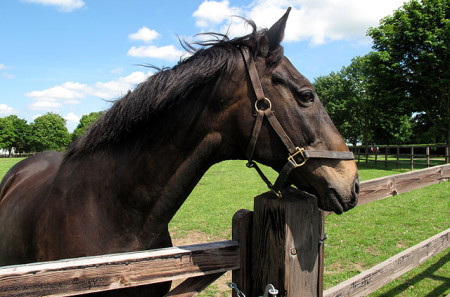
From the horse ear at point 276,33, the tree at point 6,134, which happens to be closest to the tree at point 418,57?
the horse ear at point 276,33

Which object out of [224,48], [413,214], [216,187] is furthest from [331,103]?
[224,48]

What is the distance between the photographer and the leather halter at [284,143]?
1767 millimetres

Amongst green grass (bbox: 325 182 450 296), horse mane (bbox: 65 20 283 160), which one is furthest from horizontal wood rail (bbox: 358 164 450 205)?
horse mane (bbox: 65 20 283 160)

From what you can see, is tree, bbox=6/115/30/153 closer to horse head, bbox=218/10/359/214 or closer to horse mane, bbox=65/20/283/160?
horse mane, bbox=65/20/283/160

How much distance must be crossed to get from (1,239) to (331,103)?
40.9 metres

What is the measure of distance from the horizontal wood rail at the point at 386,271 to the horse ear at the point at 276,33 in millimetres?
1672

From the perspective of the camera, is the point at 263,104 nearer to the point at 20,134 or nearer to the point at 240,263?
the point at 240,263

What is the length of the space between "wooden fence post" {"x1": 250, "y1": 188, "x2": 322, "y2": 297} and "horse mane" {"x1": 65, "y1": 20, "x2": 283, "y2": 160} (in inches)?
34.3

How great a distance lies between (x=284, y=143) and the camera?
182 centimetres

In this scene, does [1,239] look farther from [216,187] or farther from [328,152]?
[216,187]

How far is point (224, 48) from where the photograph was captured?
2080 mm

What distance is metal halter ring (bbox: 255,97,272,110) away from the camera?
186 centimetres

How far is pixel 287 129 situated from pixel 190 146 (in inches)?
25.1

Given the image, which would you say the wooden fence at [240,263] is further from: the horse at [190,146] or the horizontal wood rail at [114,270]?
the horse at [190,146]
